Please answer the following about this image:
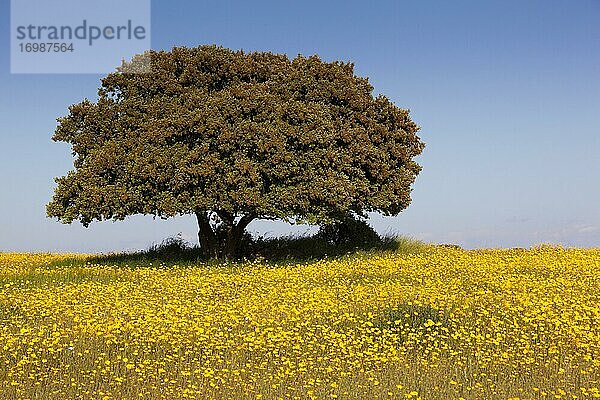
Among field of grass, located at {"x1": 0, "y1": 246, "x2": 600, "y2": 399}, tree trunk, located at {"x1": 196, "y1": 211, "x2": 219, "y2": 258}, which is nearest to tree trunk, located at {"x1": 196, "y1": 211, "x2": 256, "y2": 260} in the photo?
tree trunk, located at {"x1": 196, "y1": 211, "x2": 219, "y2": 258}

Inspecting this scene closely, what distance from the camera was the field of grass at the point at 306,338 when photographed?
9766 millimetres

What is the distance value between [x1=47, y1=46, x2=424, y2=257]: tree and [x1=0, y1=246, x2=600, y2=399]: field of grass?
15.2ft

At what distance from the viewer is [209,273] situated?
22.5m

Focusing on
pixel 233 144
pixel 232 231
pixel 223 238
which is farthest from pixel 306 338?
pixel 223 238

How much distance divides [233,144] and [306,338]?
1258cm

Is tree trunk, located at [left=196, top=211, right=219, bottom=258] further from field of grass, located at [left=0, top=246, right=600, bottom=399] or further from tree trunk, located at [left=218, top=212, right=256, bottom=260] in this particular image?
field of grass, located at [left=0, top=246, right=600, bottom=399]

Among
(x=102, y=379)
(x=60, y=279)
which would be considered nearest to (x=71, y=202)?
(x=60, y=279)

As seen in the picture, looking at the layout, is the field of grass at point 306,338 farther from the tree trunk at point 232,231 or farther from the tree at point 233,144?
the tree trunk at point 232,231

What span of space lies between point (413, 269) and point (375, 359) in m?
11.0

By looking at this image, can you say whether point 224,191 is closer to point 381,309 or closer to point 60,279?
point 60,279

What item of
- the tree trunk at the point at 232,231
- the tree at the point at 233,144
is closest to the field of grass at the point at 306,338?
the tree at the point at 233,144

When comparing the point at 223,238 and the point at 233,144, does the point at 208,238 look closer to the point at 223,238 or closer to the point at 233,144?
the point at 223,238

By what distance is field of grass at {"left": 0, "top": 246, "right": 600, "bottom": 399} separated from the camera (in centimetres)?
977

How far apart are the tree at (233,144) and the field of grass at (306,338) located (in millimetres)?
4636
